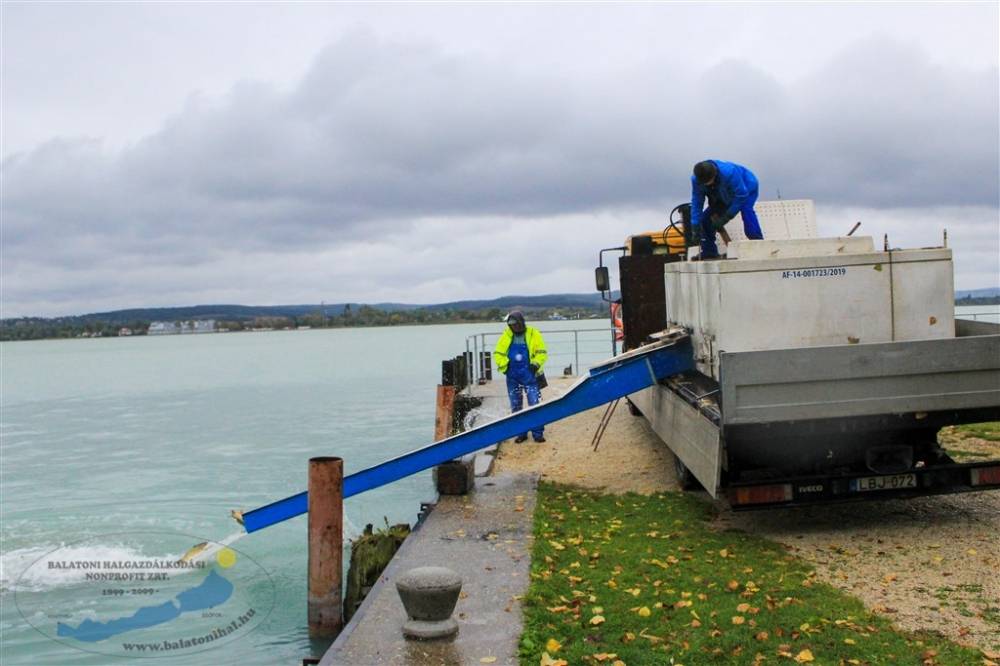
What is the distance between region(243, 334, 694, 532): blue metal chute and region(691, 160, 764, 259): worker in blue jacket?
→ 4.76ft

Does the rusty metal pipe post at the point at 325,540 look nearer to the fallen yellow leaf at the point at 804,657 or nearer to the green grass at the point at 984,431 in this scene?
the fallen yellow leaf at the point at 804,657

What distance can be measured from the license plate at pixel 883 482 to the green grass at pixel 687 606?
0.97 meters

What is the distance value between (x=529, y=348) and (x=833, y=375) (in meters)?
7.09

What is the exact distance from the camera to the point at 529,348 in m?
15.5

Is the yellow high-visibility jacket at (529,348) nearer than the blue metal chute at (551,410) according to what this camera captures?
No

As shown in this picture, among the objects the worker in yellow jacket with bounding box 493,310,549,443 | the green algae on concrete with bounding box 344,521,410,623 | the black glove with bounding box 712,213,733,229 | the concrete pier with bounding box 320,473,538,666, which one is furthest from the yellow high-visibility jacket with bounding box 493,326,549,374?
the black glove with bounding box 712,213,733,229

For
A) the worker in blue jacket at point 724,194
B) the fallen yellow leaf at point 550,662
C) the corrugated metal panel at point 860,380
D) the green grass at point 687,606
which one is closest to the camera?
the fallen yellow leaf at point 550,662

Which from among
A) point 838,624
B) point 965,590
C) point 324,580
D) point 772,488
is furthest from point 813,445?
point 324,580

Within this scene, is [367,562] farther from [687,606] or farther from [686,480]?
[687,606]

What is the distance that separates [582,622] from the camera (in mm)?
7340

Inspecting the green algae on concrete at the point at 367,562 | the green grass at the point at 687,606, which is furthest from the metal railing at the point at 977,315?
the green algae on concrete at the point at 367,562

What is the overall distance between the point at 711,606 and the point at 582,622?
1017 millimetres

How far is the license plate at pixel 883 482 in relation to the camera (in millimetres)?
9570

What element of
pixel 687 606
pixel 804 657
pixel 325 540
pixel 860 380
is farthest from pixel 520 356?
pixel 804 657
